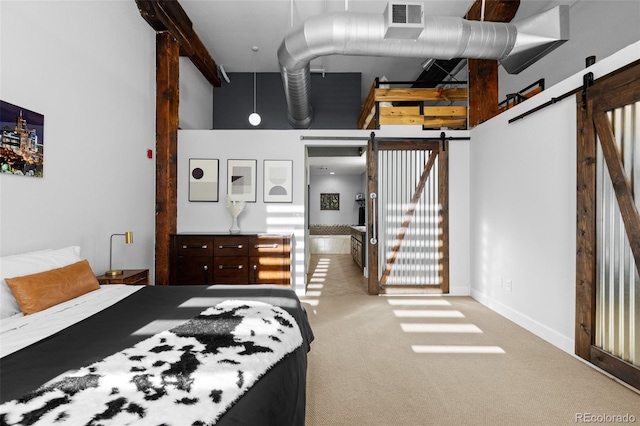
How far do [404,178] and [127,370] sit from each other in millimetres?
4386

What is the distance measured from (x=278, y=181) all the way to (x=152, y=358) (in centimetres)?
382

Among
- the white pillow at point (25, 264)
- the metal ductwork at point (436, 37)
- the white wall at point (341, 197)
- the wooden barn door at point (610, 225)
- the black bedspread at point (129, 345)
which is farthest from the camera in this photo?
the white wall at point (341, 197)

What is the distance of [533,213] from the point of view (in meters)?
3.26

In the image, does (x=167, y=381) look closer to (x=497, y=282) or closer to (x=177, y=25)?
(x=497, y=282)

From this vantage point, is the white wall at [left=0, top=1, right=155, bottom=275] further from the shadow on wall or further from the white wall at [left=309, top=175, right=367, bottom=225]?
the white wall at [left=309, top=175, right=367, bottom=225]

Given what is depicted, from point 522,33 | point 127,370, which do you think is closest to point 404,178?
point 522,33

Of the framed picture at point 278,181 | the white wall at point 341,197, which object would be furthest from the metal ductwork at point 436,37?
the white wall at point 341,197

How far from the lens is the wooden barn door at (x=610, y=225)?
86.4 inches

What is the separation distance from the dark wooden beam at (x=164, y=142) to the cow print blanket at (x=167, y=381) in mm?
3083

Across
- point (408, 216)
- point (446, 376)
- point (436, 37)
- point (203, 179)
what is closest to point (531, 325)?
point (446, 376)

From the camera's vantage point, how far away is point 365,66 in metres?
6.12

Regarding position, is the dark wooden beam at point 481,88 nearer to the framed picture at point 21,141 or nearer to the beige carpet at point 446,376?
the beige carpet at point 446,376

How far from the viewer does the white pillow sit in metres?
1.91

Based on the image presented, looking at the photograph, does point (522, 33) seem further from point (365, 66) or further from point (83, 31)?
point (83, 31)
